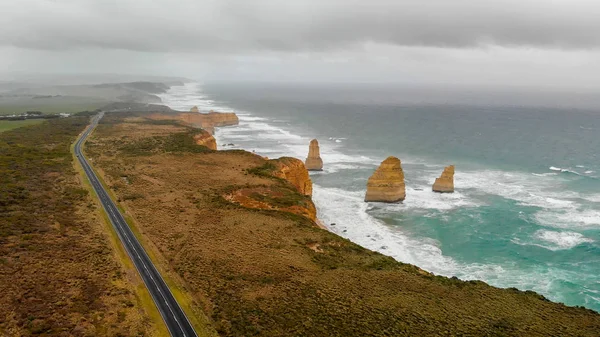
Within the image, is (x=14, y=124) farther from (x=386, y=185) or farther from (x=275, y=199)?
(x=386, y=185)

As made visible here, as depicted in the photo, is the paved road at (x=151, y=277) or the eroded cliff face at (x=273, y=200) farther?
the eroded cliff face at (x=273, y=200)

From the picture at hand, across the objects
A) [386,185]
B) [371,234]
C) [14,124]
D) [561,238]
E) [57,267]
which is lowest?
[371,234]

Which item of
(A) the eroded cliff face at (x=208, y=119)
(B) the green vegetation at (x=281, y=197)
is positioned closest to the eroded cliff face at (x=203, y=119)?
(A) the eroded cliff face at (x=208, y=119)

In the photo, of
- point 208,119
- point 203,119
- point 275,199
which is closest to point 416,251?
point 275,199

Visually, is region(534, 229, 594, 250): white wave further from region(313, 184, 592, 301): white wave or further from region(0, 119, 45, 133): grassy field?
region(0, 119, 45, 133): grassy field

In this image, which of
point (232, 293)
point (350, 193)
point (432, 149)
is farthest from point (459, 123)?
point (232, 293)

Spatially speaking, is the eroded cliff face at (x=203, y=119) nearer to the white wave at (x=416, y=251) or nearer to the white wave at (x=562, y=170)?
the white wave at (x=416, y=251)
